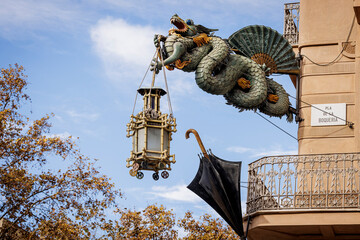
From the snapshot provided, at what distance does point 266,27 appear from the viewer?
17.4 metres

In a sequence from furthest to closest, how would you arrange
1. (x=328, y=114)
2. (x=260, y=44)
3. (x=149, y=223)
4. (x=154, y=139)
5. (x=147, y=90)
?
(x=149, y=223), (x=260, y=44), (x=328, y=114), (x=147, y=90), (x=154, y=139)

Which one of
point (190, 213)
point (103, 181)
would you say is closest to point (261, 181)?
point (103, 181)

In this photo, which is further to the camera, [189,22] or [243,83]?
[189,22]

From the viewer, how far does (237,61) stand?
55.4 feet

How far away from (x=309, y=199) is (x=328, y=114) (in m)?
2.30

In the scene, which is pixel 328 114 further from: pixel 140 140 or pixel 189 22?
pixel 140 140

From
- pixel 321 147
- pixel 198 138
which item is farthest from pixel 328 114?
pixel 198 138

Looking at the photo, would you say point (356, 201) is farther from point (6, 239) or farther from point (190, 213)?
point (190, 213)

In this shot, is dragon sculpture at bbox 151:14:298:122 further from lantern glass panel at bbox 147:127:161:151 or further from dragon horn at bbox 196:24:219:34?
lantern glass panel at bbox 147:127:161:151

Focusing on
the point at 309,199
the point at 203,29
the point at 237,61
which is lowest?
the point at 309,199

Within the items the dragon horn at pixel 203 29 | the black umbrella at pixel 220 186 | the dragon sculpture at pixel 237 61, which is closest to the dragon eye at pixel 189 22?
the dragon sculpture at pixel 237 61

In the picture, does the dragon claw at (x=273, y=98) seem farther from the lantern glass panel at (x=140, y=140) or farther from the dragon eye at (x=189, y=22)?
the lantern glass panel at (x=140, y=140)

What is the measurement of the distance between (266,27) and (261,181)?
389cm

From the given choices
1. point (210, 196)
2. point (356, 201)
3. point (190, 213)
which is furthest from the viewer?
point (190, 213)
